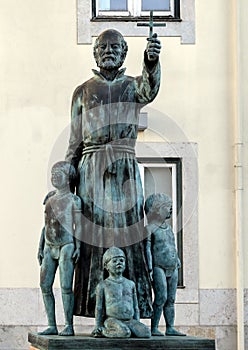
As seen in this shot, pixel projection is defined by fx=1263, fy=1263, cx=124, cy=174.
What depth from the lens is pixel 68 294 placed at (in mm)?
8805

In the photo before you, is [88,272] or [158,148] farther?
[158,148]

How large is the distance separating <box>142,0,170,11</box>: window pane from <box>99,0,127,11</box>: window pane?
25 centimetres

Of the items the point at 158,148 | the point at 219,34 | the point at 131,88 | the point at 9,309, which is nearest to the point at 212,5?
the point at 219,34

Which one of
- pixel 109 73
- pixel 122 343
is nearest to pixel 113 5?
pixel 109 73

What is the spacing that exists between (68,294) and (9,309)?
6.11 metres

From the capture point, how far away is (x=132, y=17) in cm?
1542

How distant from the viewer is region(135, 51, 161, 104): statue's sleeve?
8.70 meters

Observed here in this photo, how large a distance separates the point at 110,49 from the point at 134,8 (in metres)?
6.65

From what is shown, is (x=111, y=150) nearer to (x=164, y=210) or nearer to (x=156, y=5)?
(x=164, y=210)

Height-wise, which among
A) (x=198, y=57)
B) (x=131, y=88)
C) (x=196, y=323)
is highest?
(x=198, y=57)

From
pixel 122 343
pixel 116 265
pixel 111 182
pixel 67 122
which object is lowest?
pixel 122 343

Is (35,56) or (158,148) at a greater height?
(35,56)

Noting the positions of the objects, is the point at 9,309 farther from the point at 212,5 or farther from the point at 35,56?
the point at 212,5

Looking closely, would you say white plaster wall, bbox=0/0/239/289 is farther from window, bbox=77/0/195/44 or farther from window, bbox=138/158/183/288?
window, bbox=138/158/183/288
